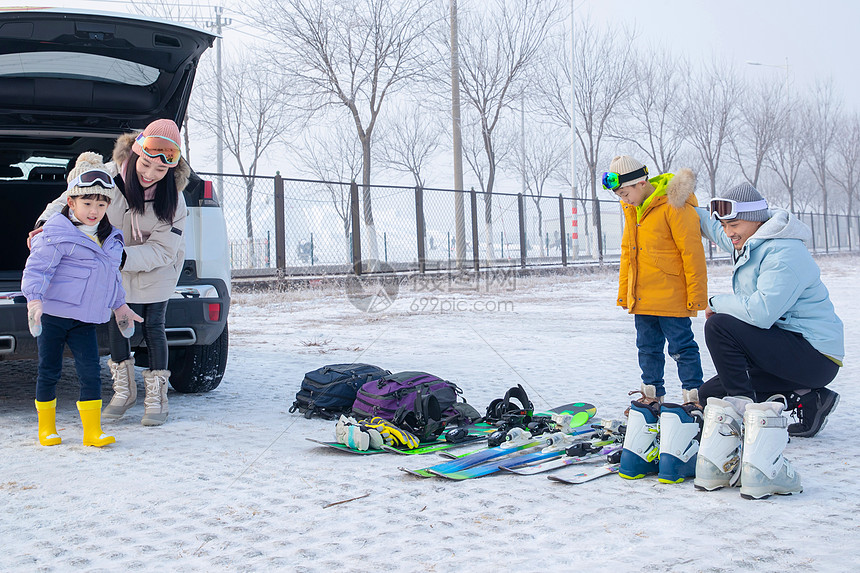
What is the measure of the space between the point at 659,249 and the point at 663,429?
1455mm

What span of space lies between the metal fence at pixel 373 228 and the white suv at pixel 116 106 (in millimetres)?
7625

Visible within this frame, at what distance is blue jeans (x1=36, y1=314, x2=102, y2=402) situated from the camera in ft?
Result: 10.4

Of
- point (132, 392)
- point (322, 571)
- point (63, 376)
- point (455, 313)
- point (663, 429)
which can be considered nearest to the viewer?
point (322, 571)

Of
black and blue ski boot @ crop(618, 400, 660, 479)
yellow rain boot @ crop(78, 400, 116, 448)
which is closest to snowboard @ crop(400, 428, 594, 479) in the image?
black and blue ski boot @ crop(618, 400, 660, 479)

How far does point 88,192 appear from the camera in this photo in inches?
124

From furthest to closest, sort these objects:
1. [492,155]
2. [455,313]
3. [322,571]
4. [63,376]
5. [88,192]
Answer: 1. [492,155]
2. [455,313]
3. [63,376]
4. [88,192]
5. [322,571]

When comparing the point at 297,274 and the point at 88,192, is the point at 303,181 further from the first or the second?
the point at 88,192

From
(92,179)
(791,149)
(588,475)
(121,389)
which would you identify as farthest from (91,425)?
(791,149)

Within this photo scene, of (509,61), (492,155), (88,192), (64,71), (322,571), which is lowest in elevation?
(322,571)

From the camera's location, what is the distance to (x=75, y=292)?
315 centimetres

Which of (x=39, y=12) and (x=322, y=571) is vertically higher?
(x=39, y=12)

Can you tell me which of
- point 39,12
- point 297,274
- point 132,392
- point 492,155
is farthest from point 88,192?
point 492,155

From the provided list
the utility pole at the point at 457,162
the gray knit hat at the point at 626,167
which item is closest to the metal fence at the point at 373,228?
the utility pole at the point at 457,162

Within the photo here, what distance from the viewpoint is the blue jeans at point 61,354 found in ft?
10.4
